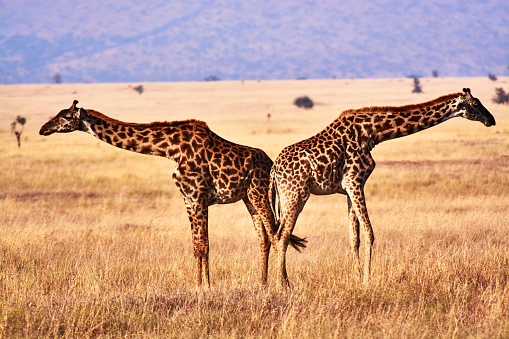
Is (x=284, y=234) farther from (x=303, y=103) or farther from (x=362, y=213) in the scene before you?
(x=303, y=103)

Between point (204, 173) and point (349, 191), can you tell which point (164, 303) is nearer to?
point (204, 173)

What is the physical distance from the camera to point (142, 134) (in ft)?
31.3

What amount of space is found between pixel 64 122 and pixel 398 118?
A: 15.3 feet

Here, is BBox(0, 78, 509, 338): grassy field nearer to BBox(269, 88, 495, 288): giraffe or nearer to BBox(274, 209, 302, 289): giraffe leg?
BBox(274, 209, 302, 289): giraffe leg

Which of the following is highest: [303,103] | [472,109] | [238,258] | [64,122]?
[303,103]

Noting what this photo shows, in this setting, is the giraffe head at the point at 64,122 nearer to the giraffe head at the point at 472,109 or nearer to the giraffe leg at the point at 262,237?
the giraffe leg at the point at 262,237

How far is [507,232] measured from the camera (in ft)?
43.1

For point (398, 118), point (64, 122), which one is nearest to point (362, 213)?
point (398, 118)

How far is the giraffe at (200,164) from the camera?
359 inches

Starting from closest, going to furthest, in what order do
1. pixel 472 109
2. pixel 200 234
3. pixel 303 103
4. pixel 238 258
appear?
pixel 200 234, pixel 472 109, pixel 238 258, pixel 303 103

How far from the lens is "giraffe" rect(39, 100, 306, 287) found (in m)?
9.12

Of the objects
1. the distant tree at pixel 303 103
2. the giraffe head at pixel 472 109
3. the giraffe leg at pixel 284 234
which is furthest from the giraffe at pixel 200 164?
the distant tree at pixel 303 103

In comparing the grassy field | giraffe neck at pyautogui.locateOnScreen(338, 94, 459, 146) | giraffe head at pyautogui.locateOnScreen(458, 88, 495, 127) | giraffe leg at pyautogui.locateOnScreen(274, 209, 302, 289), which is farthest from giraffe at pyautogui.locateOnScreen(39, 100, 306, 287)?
giraffe head at pyautogui.locateOnScreen(458, 88, 495, 127)

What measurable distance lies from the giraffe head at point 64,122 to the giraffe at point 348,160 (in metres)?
2.77
